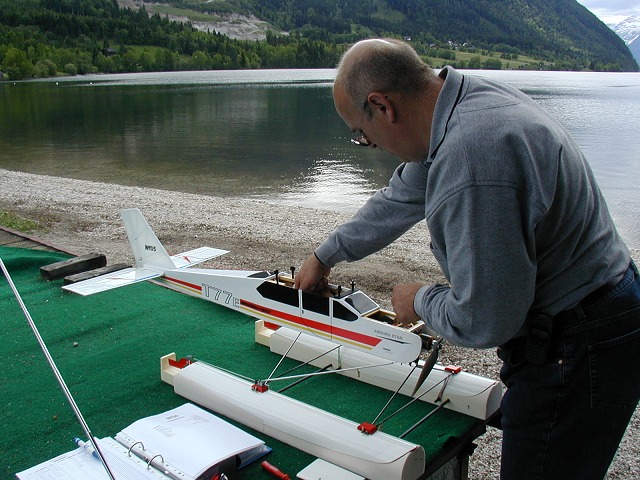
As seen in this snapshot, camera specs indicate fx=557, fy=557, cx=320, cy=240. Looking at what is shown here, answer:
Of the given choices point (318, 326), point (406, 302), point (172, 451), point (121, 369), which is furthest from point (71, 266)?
point (406, 302)

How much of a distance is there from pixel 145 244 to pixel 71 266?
5.86ft

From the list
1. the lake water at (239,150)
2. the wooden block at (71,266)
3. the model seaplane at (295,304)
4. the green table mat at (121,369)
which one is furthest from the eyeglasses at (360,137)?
the lake water at (239,150)

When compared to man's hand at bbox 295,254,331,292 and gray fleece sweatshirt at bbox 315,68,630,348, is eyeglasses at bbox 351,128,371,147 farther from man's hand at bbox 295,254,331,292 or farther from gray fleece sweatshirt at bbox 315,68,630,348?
man's hand at bbox 295,254,331,292

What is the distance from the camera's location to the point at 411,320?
2.36m

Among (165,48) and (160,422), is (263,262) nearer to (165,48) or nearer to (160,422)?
(160,422)

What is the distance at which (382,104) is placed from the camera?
6.30 ft

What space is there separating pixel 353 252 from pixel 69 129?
36.6m

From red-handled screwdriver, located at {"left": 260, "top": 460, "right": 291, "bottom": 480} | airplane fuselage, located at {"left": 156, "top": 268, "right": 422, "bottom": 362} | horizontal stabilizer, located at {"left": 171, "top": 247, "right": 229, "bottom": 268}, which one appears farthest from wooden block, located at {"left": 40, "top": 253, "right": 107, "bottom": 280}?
red-handled screwdriver, located at {"left": 260, "top": 460, "right": 291, "bottom": 480}

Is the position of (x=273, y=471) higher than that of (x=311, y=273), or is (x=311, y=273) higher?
(x=311, y=273)

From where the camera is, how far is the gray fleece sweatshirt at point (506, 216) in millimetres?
1727

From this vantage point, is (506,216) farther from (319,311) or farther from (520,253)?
(319,311)

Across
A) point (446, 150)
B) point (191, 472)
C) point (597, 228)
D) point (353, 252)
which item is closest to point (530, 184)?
point (446, 150)

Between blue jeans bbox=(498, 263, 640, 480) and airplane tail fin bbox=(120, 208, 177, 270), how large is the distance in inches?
162

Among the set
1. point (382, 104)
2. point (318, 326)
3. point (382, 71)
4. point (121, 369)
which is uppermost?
point (382, 71)
